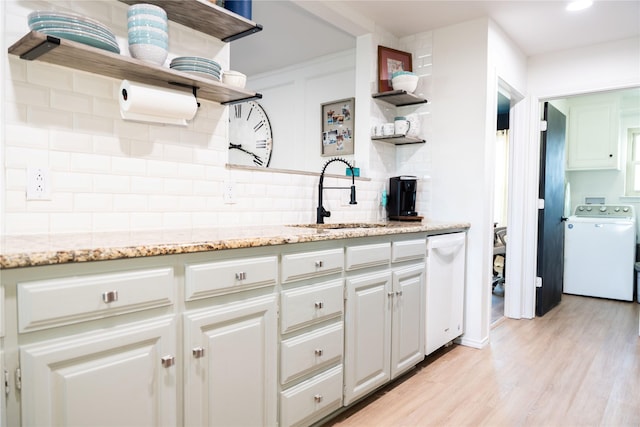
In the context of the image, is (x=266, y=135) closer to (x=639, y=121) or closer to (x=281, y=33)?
(x=281, y=33)

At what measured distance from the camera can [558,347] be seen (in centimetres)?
306

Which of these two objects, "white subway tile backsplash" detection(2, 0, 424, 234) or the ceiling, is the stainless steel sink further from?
the ceiling

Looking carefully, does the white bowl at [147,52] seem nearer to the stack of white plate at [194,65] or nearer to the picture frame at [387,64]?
the stack of white plate at [194,65]

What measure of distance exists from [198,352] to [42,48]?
3.61ft

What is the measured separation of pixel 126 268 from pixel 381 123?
7.97ft

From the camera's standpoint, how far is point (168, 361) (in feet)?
4.16

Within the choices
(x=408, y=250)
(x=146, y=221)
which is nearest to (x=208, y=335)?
(x=146, y=221)

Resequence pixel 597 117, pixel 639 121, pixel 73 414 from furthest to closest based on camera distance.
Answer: pixel 639 121 → pixel 597 117 → pixel 73 414

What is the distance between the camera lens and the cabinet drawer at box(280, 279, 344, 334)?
1.65 meters

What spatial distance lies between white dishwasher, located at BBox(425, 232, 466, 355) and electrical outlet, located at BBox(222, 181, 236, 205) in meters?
1.22

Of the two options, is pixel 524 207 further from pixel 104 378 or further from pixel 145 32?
pixel 104 378

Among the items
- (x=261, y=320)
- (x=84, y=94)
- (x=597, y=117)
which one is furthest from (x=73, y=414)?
(x=597, y=117)

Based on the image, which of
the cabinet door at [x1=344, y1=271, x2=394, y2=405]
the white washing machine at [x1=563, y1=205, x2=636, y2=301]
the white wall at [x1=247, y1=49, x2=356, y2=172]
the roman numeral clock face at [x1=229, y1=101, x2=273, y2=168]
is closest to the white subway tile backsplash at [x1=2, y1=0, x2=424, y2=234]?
the cabinet door at [x1=344, y1=271, x2=394, y2=405]

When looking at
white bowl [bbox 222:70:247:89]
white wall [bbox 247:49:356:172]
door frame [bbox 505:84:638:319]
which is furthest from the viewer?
white wall [bbox 247:49:356:172]
